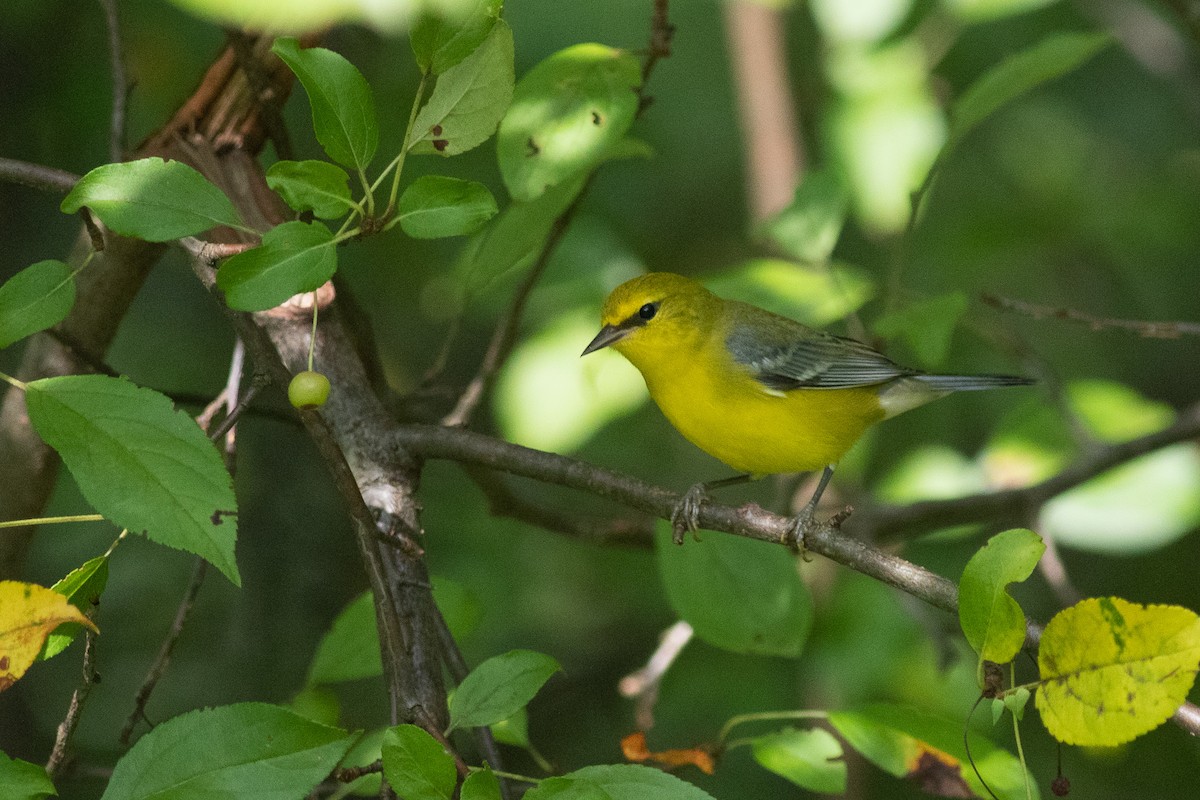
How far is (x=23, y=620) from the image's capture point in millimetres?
1593

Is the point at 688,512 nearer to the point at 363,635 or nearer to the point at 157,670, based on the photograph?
the point at 363,635

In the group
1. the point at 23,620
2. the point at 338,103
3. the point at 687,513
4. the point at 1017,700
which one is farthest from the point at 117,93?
the point at 1017,700

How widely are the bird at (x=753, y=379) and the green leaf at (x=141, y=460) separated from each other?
2.12 m

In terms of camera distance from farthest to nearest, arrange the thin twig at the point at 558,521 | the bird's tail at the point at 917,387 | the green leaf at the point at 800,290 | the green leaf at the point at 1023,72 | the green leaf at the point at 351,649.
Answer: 1. the bird's tail at the point at 917,387
2. the green leaf at the point at 800,290
3. the thin twig at the point at 558,521
4. the green leaf at the point at 1023,72
5. the green leaf at the point at 351,649

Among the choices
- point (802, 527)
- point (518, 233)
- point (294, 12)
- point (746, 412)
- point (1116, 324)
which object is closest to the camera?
point (802, 527)

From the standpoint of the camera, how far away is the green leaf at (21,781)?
1518 millimetres

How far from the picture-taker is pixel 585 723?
194 inches

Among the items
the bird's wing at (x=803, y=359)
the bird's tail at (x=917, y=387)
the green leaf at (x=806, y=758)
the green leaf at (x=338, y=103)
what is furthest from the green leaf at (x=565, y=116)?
the bird's tail at (x=917, y=387)

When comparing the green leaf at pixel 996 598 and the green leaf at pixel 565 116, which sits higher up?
the green leaf at pixel 565 116

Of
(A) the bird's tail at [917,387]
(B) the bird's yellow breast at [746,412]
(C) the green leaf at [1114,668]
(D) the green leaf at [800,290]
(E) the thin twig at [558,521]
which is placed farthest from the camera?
(A) the bird's tail at [917,387]

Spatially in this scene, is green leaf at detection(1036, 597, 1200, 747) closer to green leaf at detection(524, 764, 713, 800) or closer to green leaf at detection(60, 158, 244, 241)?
green leaf at detection(524, 764, 713, 800)

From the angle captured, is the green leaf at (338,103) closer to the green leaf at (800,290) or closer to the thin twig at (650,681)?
the thin twig at (650,681)

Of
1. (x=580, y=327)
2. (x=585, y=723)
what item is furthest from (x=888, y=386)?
(x=585, y=723)

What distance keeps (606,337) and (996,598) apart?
7.44ft
